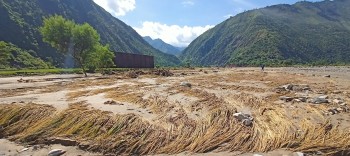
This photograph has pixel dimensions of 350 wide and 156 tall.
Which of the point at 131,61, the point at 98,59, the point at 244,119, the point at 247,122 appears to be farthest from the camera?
the point at 131,61

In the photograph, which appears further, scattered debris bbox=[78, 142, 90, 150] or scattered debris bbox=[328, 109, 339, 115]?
scattered debris bbox=[328, 109, 339, 115]

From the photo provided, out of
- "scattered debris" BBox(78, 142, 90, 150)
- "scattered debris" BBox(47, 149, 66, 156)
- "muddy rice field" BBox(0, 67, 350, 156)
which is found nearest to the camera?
"scattered debris" BBox(47, 149, 66, 156)

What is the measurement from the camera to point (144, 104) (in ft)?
49.1

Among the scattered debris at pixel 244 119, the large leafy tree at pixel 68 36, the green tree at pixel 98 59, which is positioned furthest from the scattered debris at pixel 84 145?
the green tree at pixel 98 59

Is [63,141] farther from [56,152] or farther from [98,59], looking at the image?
[98,59]

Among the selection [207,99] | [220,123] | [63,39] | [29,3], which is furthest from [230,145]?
[29,3]

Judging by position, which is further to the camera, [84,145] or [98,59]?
[98,59]

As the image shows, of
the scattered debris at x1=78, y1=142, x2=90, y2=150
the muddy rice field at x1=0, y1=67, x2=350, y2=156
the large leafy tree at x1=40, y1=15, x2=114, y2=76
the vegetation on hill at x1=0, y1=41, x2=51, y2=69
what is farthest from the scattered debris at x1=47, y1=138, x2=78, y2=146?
the vegetation on hill at x1=0, y1=41, x2=51, y2=69

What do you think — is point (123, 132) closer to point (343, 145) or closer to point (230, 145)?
point (230, 145)

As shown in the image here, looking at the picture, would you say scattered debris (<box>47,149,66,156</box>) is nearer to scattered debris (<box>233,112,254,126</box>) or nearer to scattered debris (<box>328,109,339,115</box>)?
scattered debris (<box>233,112,254,126</box>)

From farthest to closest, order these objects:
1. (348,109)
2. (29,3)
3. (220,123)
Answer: (29,3) < (348,109) < (220,123)

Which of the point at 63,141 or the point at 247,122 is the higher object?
the point at 247,122

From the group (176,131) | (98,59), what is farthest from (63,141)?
(98,59)

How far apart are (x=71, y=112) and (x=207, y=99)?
294 inches
